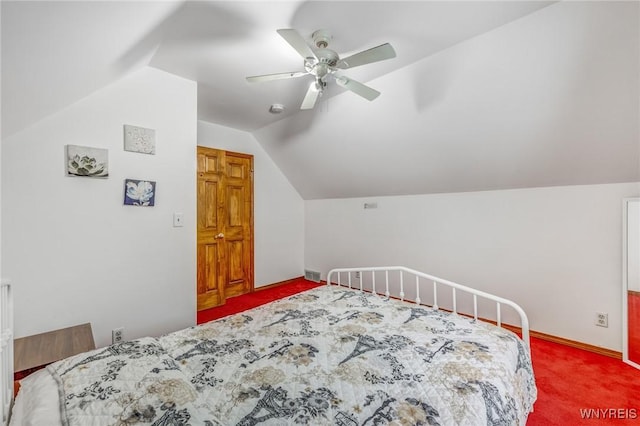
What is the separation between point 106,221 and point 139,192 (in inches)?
11.9

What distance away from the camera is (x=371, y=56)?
5.25 feet

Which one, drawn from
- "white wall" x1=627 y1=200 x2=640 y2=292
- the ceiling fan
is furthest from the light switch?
"white wall" x1=627 y1=200 x2=640 y2=292

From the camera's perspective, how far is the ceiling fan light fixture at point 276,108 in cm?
303

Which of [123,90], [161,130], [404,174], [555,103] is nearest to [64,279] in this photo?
[161,130]

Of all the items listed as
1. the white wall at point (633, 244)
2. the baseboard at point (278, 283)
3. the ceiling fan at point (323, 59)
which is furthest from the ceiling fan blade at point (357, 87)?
the baseboard at point (278, 283)

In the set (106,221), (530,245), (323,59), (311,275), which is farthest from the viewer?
(311,275)

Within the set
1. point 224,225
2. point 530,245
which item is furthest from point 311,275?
point 530,245

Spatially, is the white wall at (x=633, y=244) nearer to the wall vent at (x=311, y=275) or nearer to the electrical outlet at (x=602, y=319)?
the electrical outlet at (x=602, y=319)

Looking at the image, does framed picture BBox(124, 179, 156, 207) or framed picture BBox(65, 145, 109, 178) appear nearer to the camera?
framed picture BBox(65, 145, 109, 178)

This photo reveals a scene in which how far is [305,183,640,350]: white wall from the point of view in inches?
90.7

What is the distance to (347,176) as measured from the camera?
3811 millimetres

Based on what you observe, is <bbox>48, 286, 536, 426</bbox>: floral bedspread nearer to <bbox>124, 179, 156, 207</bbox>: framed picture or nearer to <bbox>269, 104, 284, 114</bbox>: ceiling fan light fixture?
<bbox>124, 179, 156, 207</bbox>: framed picture

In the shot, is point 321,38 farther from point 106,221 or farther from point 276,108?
point 106,221

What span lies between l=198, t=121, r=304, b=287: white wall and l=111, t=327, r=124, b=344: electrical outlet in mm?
2115
